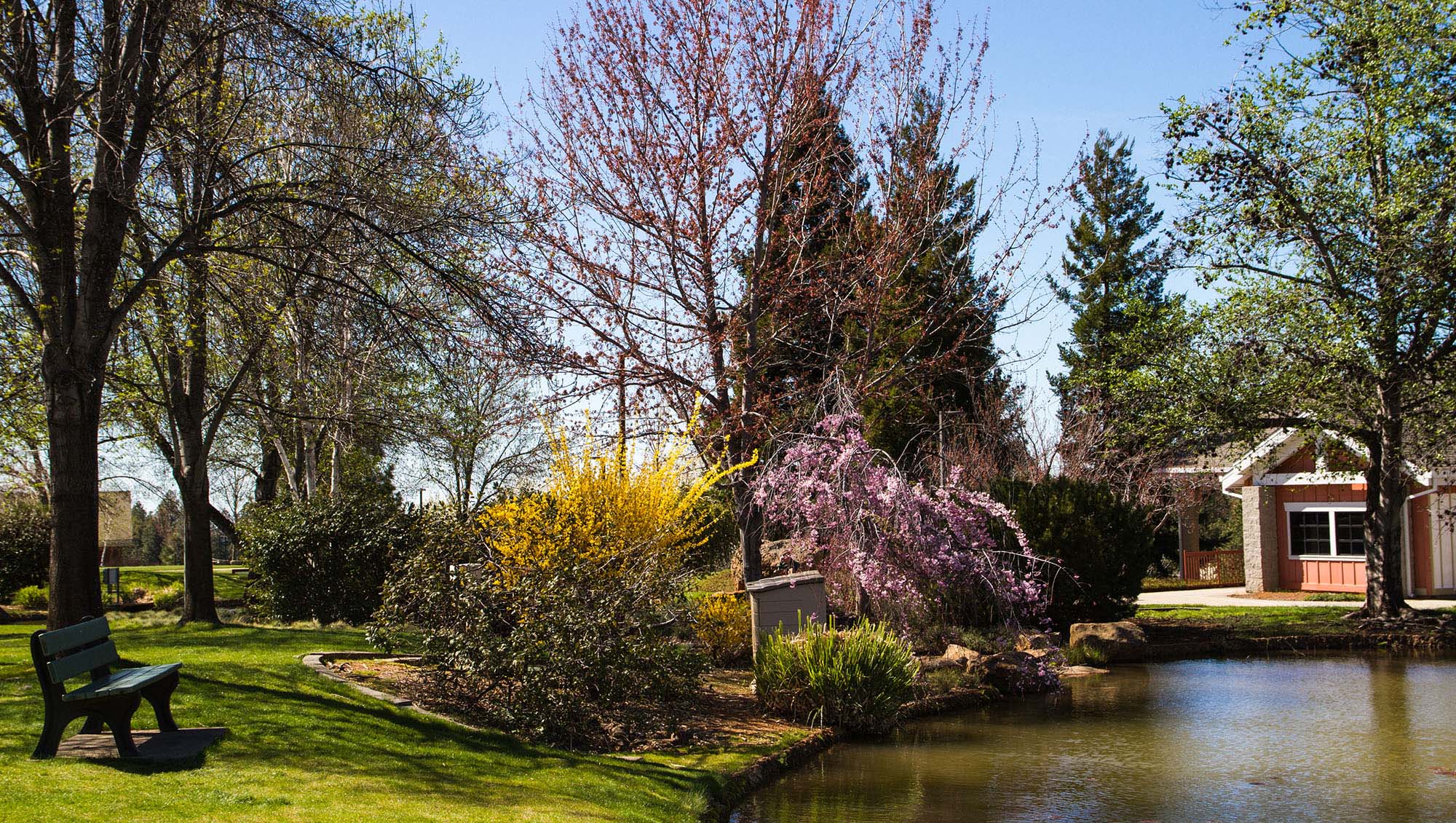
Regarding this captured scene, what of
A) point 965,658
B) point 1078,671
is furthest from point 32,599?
point 1078,671

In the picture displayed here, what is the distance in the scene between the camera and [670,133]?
13805 mm

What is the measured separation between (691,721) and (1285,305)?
1364 centimetres

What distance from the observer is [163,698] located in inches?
279

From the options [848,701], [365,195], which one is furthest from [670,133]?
[848,701]

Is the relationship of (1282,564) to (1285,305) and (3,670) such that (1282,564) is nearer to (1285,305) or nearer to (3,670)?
(1285,305)

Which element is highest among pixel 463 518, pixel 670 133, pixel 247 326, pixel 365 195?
pixel 670 133

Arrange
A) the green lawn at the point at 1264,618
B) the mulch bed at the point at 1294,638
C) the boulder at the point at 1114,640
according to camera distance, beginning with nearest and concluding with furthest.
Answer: the boulder at the point at 1114,640 < the mulch bed at the point at 1294,638 < the green lawn at the point at 1264,618

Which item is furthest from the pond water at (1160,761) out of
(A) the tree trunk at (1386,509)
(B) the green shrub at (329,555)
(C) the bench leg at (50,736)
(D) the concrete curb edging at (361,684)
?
(B) the green shrub at (329,555)

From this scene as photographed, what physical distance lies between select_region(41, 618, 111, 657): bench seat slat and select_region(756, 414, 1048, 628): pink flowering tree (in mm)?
6943

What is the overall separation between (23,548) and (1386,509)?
26255 millimetres

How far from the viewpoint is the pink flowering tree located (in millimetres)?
12055

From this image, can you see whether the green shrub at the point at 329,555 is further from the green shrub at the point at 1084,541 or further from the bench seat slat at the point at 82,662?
the green shrub at the point at 1084,541

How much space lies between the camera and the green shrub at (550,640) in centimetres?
852

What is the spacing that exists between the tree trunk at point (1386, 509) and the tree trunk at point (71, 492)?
1866 centimetres
